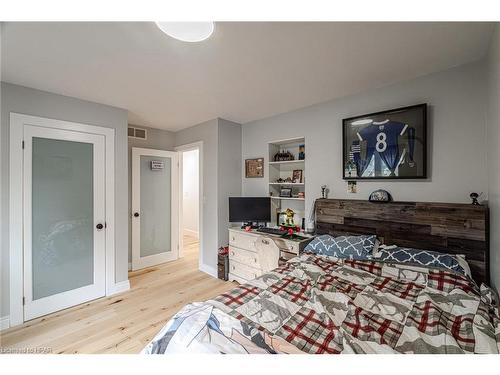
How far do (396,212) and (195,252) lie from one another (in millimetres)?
3831

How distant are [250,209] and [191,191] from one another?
11.4ft

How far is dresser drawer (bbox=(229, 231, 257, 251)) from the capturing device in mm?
2941

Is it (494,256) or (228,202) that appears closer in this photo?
(494,256)

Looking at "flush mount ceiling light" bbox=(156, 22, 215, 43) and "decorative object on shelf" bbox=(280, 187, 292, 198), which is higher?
"flush mount ceiling light" bbox=(156, 22, 215, 43)

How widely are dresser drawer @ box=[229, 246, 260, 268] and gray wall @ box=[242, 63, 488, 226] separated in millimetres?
1241

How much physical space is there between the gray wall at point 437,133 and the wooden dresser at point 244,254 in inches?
37.8

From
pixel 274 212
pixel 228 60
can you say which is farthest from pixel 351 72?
pixel 274 212

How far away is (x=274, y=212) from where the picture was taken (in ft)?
11.1

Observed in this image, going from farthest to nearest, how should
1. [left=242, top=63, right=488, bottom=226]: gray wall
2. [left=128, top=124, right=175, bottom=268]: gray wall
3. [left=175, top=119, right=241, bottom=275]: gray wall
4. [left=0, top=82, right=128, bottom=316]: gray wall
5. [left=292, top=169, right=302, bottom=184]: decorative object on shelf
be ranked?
[left=128, top=124, right=175, bottom=268]: gray wall
[left=175, top=119, right=241, bottom=275]: gray wall
[left=292, top=169, right=302, bottom=184]: decorative object on shelf
[left=0, top=82, right=128, bottom=316]: gray wall
[left=242, top=63, right=488, bottom=226]: gray wall

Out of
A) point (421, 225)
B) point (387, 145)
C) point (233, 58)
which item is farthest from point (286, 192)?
point (233, 58)

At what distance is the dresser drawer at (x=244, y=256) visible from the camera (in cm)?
290

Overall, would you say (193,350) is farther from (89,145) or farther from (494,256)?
(89,145)

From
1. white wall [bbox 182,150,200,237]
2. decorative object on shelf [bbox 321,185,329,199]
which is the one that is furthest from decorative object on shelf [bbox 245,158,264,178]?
white wall [bbox 182,150,200,237]

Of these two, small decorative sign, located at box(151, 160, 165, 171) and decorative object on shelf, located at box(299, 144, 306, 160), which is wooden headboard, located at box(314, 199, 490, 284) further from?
small decorative sign, located at box(151, 160, 165, 171)
